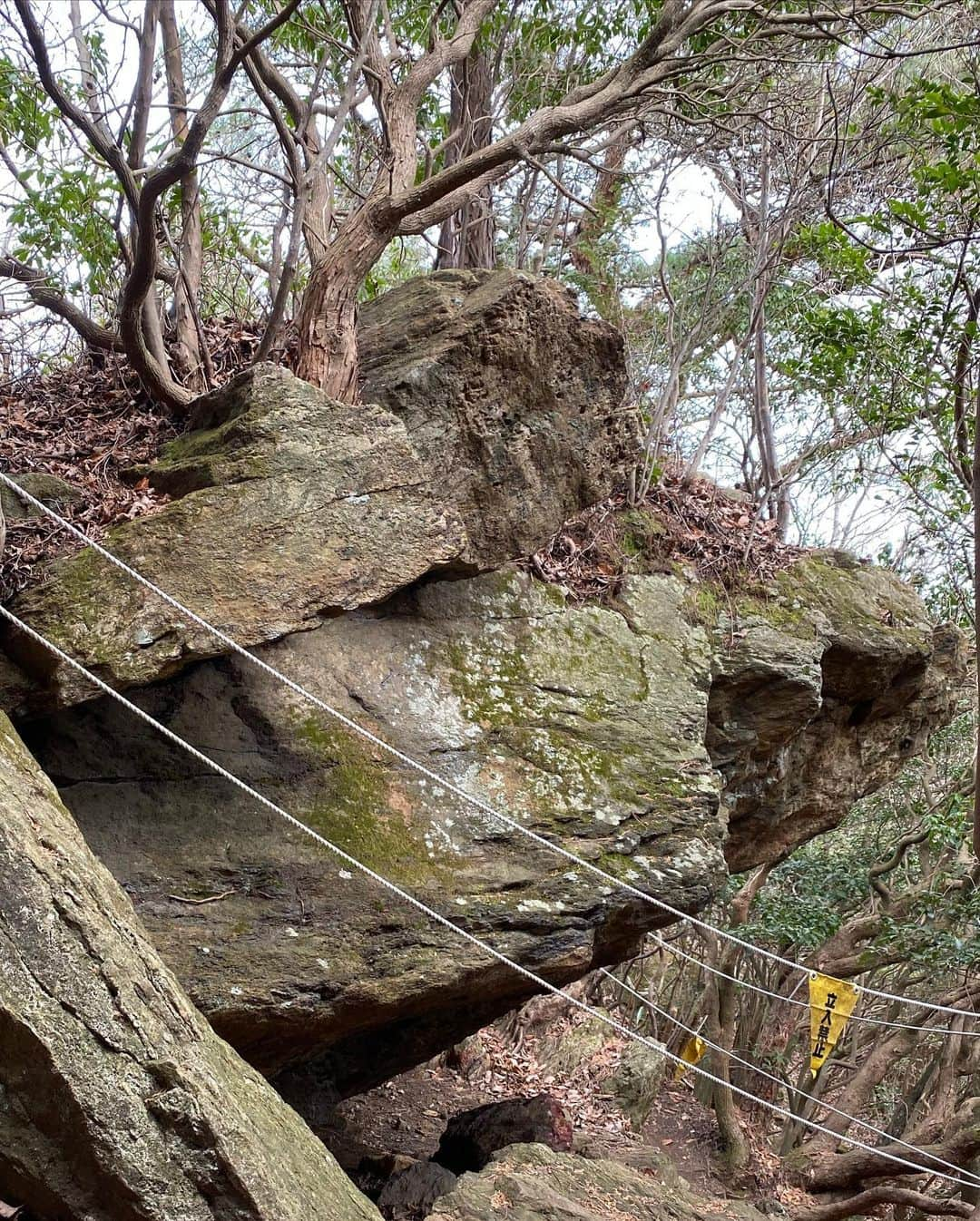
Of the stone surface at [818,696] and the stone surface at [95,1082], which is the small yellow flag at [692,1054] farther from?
the stone surface at [95,1082]

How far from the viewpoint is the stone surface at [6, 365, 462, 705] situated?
15.4 ft

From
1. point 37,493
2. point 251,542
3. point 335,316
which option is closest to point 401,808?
point 251,542

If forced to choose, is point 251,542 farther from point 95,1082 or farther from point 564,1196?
point 564,1196

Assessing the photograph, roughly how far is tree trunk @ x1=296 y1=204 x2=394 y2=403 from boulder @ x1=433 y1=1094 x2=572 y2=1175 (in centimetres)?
507

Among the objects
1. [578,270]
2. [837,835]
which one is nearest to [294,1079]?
[578,270]

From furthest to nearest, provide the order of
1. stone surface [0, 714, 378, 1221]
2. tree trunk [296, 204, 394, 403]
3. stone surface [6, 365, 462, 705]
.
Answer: tree trunk [296, 204, 394, 403] < stone surface [6, 365, 462, 705] < stone surface [0, 714, 378, 1221]

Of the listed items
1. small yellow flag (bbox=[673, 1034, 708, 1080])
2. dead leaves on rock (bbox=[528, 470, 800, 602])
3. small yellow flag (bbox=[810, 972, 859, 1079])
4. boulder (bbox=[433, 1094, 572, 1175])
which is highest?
dead leaves on rock (bbox=[528, 470, 800, 602])

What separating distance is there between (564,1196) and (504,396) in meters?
4.54

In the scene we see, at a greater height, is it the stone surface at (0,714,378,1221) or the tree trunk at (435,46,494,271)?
the tree trunk at (435,46,494,271)

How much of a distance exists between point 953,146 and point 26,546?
501 centimetres

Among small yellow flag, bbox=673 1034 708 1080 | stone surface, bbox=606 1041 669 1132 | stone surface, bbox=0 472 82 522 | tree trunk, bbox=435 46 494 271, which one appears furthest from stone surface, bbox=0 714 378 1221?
small yellow flag, bbox=673 1034 708 1080

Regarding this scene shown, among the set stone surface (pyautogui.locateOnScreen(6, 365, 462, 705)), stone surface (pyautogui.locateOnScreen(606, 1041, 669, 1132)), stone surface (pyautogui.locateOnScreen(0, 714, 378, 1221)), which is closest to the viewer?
stone surface (pyautogui.locateOnScreen(0, 714, 378, 1221))

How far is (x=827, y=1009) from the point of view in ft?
24.9

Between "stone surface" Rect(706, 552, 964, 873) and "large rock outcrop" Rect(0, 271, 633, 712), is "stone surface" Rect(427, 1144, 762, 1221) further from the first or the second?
"large rock outcrop" Rect(0, 271, 633, 712)
